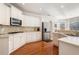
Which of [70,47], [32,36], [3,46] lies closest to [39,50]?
[3,46]

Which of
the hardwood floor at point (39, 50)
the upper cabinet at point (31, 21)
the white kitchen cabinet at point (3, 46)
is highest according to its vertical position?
the upper cabinet at point (31, 21)

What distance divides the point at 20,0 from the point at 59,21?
150 centimetres

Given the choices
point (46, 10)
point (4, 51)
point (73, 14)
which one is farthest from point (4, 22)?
point (73, 14)

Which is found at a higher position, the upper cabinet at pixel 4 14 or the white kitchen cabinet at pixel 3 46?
the upper cabinet at pixel 4 14

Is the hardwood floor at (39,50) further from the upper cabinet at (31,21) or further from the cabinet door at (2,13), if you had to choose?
the upper cabinet at (31,21)

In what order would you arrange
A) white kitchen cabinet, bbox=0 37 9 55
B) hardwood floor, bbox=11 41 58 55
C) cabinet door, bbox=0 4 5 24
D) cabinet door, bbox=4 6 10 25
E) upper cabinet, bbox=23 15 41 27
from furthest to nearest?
1. upper cabinet, bbox=23 15 41 27
2. cabinet door, bbox=4 6 10 25
3. cabinet door, bbox=0 4 5 24
4. hardwood floor, bbox=11 41 58 55
5. white kitchen cabinet, bbox=0 37 9 55

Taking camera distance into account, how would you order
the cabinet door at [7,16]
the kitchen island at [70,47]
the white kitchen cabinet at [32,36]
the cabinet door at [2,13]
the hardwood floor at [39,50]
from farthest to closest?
1. the white kitchen cabinet at [32,36]
2. the cabinet door at [7,16]
3. the cabinet door at [2,13]
4. the hardwood floor at [39,50]
5. the kitchen island at [70,47]

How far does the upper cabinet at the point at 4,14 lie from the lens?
3100 millimetres

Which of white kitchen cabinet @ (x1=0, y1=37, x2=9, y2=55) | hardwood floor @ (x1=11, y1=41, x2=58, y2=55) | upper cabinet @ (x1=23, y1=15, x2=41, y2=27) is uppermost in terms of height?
upper cabinet @ (x1=23, y1=15, x2=41, y2=27)

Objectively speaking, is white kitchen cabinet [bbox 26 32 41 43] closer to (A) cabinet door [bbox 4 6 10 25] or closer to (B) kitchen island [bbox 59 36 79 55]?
(A) cabinet door [bbox 4 6 10 25]

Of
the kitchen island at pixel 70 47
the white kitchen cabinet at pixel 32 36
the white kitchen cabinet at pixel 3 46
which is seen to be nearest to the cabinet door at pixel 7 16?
the white kitchen cabinet at pixel 3 46

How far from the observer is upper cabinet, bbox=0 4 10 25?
3.10 metres

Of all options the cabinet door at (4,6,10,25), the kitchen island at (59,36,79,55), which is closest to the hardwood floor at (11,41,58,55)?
the kitchen island at (59,36,79,55)

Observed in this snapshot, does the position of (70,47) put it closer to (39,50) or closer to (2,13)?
(39,50)
